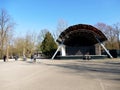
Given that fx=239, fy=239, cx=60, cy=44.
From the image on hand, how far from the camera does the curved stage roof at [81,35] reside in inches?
2218

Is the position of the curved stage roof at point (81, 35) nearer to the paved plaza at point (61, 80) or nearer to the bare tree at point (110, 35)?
the bare tree at point (110, 35)

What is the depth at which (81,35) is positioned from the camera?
65.7 m

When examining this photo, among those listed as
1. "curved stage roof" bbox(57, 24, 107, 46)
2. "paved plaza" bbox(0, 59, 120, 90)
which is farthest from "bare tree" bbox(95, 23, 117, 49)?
"paved plaza" bbox(0, 59, 120, 90)

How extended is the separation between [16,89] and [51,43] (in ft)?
250

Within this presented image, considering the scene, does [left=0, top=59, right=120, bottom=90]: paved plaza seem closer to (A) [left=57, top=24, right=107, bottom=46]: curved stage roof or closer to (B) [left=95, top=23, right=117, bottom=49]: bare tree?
(A) [left=57, top=24, right=107, bottom=46]: curved stage roof

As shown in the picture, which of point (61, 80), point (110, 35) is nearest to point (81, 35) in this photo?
point (110, 35)

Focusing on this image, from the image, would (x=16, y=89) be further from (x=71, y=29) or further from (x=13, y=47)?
(x=13, y=47)

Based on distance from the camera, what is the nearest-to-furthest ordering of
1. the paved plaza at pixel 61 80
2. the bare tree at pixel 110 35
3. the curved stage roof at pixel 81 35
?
the paved plaza at pixel 61 80 < the curved stage roof at pixel 81 35 < the bare tree at pixel 110 35

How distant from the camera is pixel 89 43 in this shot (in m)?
70.9

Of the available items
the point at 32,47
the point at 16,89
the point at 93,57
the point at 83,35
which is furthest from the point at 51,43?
the point at 16,89

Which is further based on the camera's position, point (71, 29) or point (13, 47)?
point (13, 47)

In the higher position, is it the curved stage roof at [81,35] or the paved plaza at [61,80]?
the curved stage roof at [81,35]

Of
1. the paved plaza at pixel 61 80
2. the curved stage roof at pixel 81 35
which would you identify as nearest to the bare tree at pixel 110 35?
the curved stage roof at pixel 81 35

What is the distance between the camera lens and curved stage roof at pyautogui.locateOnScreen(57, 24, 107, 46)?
56344 millimetres
